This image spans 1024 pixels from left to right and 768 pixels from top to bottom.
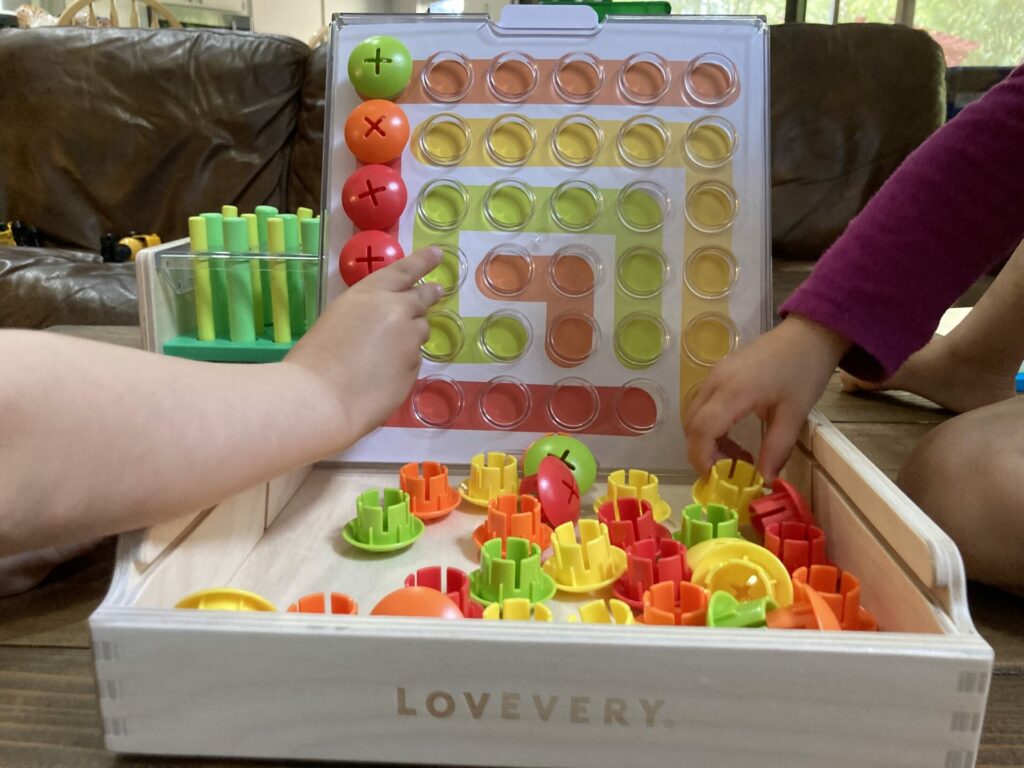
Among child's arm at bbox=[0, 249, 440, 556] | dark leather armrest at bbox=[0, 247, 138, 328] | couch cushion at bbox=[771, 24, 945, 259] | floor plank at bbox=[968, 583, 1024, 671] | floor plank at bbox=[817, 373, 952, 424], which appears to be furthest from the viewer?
couch cushion at bbox=[771, 24, 945, 259]

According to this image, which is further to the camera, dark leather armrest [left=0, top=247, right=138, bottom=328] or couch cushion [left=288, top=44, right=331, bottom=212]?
couch cushion [left=288, top=44, right=331, bottom=212]

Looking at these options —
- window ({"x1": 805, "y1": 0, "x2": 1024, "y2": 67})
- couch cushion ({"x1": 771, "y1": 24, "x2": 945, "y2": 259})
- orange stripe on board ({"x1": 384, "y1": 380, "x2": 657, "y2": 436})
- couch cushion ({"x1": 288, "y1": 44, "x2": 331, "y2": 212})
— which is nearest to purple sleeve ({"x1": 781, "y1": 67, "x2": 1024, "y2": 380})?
orange stripe on board ({"x1": 384, "y1": 380, "x2": 657, "y2": 436})

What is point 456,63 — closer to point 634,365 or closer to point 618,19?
point 618,19

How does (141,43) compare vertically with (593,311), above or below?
above

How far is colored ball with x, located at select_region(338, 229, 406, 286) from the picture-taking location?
2.22 feet

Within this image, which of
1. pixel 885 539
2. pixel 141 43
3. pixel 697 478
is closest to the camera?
pixel 885 539

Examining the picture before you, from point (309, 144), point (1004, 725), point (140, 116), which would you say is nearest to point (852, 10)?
point (309, 144)

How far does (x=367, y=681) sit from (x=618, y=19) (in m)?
0.59

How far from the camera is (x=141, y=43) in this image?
1.94 m

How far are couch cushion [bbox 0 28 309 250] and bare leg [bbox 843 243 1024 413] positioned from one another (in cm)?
150

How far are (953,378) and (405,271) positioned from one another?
630 millimetres

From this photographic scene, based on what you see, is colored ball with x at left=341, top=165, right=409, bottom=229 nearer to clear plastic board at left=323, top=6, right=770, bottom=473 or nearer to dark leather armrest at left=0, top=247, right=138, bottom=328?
clear plastic board at left=323, top=6, right=770, bottom=473

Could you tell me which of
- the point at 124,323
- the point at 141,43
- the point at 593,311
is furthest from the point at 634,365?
the point at 141,43

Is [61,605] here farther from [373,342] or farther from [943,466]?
[943,466]
